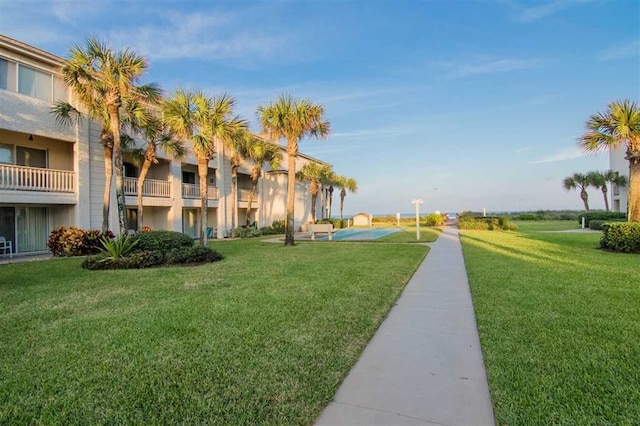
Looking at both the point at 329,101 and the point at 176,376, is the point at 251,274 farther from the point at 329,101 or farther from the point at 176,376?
the point at 329,101

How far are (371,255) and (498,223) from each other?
62.6 feet

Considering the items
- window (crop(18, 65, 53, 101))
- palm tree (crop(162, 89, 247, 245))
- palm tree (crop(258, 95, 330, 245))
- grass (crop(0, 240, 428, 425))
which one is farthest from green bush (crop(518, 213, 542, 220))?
window (crop(18, 65, 53, 101))

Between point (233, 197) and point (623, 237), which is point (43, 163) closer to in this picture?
point (233, 197)

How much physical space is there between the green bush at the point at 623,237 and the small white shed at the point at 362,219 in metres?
25.7

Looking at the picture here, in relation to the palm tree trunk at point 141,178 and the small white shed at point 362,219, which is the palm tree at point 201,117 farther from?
the small white shed at point 362,219

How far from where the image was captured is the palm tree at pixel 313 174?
31.1m

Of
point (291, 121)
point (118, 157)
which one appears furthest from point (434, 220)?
point (118, 157)

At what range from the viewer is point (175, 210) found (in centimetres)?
2005

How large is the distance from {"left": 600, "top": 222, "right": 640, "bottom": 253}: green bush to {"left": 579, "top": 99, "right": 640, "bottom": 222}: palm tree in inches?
60.4

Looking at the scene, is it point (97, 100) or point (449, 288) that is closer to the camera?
point (449, 288)

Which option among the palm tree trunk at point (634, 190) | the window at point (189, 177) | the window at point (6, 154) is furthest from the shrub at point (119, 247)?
the palm tree trunk at point (634, 190)

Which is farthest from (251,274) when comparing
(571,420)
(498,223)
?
(498,223)

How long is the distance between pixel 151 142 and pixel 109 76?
4.34 meters

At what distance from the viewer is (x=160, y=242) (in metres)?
11.3
